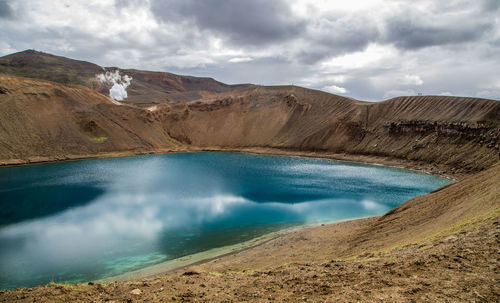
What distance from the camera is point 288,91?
72.5m

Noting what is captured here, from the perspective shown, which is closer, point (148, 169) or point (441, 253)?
point (441, 253)

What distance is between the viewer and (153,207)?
23406 millimetres

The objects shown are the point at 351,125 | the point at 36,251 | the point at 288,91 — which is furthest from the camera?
the point at 288,91

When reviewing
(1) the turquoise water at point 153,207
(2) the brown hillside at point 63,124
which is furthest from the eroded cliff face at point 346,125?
(2) the brown hillside at point 63,124

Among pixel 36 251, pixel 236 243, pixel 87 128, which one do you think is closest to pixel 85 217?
pixel 36 251

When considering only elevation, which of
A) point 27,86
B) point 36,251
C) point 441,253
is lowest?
point 36,251

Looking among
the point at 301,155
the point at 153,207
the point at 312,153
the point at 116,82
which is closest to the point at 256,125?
the point at 301,155

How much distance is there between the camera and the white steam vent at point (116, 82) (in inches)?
4102

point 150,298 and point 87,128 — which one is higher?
point 87,128

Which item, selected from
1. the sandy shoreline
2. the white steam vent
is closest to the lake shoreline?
the sandy shoreline

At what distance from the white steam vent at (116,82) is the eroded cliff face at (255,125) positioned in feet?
120

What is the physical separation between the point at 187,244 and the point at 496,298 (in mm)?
14180

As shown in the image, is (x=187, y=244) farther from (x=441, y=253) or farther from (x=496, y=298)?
(x=496, y=298)

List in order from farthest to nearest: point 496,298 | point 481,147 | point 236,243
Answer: point 481,147 < point 236,243 < point 496,298
